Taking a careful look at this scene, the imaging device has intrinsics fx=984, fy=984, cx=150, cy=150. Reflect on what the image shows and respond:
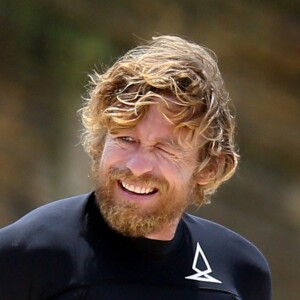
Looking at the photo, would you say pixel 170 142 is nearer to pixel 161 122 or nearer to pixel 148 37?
pixel 161 122

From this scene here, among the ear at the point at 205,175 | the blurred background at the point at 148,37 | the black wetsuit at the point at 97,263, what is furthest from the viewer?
the blurred background at the point at 148,37

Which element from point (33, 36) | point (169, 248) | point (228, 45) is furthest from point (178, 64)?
point (33, 36)

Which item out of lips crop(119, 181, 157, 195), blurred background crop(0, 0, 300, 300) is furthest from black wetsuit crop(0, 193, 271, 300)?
blurred background crop(0, 0, 300, 300)

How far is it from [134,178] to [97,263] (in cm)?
19

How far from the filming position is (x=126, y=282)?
6.54ft

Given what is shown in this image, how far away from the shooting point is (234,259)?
2.23m

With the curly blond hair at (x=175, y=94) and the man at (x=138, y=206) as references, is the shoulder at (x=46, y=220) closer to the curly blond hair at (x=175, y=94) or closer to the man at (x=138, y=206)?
the man at (x=138, y=206)

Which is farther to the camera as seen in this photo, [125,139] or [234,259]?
[234,259]

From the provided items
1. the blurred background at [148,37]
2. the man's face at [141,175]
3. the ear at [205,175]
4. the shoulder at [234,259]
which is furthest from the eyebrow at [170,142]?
the blurred background at [148,37]

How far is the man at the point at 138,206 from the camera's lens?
197 cm

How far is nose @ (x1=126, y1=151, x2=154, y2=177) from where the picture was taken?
1.98 metres

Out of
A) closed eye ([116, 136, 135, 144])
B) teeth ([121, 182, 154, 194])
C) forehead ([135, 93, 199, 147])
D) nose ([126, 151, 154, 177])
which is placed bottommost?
teeth ([121, 182, 154, 194])

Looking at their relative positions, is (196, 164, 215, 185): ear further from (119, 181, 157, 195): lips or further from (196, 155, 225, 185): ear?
(119, 181, 157, 195): lips

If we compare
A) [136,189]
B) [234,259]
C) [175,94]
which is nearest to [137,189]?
[136,189]
